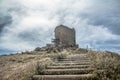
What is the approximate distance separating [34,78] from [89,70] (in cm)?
162

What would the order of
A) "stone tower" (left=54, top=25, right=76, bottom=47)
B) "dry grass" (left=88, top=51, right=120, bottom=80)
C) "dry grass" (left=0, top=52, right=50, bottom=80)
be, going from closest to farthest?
"dry grass" (left=88, top=51, right=120, bottom=80) < "dry grass" (left=0, top=52, right=50, bottom=80) < "stone tower" (left=54, top=25, right=76, bottom=47)

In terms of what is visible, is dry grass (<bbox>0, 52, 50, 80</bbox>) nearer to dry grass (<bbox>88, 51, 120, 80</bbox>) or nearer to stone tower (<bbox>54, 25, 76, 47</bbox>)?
dry grass (<bbox>88, 51, 120, 80</bbox>)

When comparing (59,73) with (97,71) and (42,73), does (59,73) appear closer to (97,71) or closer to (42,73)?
(42,73)

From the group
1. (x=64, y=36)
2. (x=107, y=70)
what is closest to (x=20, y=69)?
(x=107, y=70)

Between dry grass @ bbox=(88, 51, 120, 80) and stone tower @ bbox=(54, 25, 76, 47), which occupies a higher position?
stone tower @ bbox=(54, 25, 76, 47)

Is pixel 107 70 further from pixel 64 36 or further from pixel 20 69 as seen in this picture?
pixel 64 36

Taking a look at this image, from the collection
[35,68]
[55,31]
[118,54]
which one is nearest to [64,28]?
Answer: [55,31]

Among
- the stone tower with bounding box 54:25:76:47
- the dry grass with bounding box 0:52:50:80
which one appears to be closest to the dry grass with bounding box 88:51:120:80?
the dry grass with bounding box 0:52:50:80

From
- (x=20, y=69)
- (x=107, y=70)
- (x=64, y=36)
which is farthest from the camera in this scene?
(x=64, y=36)

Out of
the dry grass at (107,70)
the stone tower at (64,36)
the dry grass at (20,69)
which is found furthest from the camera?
the stone tower at (64,36)

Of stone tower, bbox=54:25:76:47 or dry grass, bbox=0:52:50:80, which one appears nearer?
dry grass, bbox=0:52:50:80

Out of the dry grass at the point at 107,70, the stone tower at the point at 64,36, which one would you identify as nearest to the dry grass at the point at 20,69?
the dry grass at the point at 107,70

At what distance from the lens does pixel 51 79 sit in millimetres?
4961

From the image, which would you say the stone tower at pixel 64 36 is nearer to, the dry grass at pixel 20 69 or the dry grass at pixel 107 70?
the dry grass at pixel 20 69
